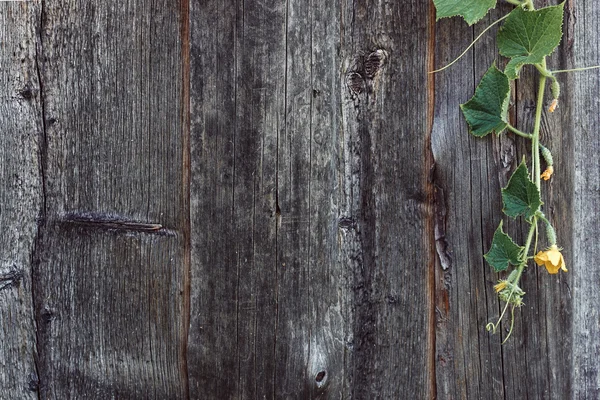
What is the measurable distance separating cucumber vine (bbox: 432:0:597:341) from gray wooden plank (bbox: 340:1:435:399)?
0.43ft

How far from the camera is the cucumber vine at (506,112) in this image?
42.1 inches

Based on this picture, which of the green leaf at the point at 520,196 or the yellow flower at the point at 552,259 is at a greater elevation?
the green leaf at the point at 520,196

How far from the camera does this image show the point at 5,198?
4.31 feet

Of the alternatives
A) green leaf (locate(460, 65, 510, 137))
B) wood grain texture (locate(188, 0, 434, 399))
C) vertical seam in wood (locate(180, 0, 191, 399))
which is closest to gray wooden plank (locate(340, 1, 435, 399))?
wood grain texture (locate(188, 0, 434, 399))

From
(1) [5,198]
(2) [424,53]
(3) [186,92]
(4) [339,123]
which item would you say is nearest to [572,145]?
(2) [424,53]

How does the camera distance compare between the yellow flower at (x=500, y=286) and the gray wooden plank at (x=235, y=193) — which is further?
the gray wooden plank at (x=235, y=193)

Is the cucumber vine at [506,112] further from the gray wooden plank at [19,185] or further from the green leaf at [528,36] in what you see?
the gray wooden plank at [19,185]

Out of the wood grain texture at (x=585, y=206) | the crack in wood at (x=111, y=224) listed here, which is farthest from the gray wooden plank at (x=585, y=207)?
the crack in wood at (x=111, y=224)

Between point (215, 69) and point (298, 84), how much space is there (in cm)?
21

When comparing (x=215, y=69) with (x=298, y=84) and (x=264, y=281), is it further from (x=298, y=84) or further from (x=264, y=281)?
(x=264, y=281)

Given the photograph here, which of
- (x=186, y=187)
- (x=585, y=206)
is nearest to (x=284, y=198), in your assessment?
(x=186, y=187)

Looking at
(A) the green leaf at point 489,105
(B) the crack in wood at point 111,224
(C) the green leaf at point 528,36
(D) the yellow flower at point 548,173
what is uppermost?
(C) the green leaf at point 528,36

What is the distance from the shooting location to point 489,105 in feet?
3.81

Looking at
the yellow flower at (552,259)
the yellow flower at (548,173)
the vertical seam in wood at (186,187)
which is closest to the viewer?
the yellow flower at (552,259)
